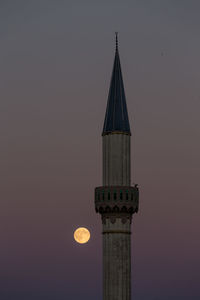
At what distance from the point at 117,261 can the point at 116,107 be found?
818 inches

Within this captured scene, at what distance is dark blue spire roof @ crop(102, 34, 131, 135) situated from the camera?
10062cm

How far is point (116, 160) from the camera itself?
9931 centimetres

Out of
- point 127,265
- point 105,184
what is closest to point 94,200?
point 105,184

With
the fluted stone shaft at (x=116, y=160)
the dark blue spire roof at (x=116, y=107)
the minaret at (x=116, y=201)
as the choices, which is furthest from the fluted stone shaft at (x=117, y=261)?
the dark blue spire roof at (x=116, y=107)

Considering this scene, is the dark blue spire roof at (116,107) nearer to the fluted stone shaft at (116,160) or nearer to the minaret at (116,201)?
the minaret at (116,201)

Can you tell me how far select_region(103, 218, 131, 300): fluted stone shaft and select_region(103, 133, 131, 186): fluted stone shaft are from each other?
5285 millimetres

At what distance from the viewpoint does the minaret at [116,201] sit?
96.5 meters

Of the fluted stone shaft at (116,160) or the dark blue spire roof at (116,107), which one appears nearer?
the fluted stone shaft at (116,160)

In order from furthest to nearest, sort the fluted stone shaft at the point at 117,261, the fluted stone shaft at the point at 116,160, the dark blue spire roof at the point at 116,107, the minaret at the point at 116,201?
the dark blue spire roof at the point at 116,107 → the fluted stone shaft at the point at 116,160 → the minaret at the point at 116,201 → the fluted stone shaft at the point at 117,261

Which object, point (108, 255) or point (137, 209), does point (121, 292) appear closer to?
point (108, 255)

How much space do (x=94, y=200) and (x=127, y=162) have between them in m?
6.86

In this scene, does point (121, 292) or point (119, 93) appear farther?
point (119, 93)

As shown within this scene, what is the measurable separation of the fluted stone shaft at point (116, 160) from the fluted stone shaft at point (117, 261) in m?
5.29

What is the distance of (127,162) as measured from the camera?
100250 millimetres
